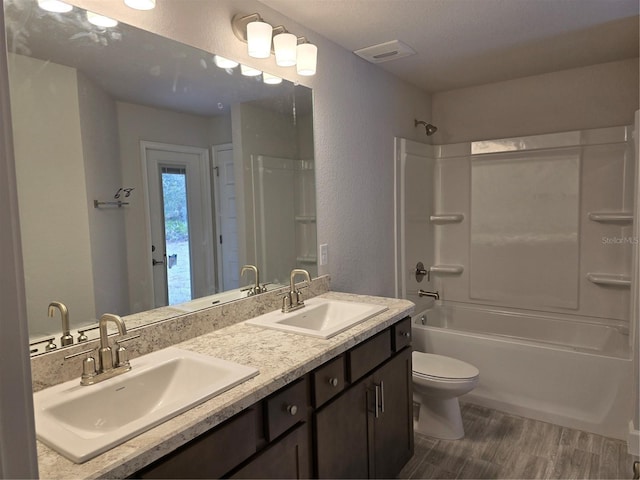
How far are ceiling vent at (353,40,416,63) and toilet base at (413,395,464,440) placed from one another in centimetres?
209

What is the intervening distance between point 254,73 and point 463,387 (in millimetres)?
2015

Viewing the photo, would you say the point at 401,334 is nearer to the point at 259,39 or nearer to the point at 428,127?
the point at 259,39

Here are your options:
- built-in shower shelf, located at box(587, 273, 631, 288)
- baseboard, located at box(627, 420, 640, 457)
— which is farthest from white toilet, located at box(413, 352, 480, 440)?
built-in shower shelf, located at box(587, 273, 631, 288)

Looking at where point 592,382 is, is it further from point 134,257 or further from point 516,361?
point 134,257

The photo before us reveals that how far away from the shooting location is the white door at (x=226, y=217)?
1887 mm

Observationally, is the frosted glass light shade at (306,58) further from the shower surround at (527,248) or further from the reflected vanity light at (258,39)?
the shower surround at (527,248)

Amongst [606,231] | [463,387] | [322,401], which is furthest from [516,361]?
[322,401]

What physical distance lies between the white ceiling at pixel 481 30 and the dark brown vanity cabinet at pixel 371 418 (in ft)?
5.12

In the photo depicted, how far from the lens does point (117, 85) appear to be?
1.51 m

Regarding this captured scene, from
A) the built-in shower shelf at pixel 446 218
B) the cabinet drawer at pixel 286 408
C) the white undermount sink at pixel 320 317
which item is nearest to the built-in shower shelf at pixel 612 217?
the built-in shower shelf at pixel 446 218

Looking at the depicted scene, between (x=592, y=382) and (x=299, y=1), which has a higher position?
(x=299, y=1)

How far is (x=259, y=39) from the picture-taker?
187cm

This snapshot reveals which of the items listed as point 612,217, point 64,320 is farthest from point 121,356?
point 612,217

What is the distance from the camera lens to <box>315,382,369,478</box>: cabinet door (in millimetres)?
1511
